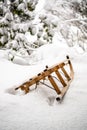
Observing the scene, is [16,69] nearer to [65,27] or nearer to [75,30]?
[65,27]

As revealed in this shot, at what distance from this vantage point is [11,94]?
5.02 m

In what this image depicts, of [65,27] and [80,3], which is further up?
[80,3]

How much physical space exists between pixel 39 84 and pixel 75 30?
584 centimetres

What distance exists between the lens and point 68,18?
11.0m

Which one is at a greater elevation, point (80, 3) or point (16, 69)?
point (80, 3)

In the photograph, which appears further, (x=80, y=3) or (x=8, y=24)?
(x=80, y=3)

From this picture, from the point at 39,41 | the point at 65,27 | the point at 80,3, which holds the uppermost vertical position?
the point at 80,3

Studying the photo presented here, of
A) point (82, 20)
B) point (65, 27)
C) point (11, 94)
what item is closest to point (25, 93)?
point (11, 94)

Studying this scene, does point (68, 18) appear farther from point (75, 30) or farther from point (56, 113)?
point (56, 113)

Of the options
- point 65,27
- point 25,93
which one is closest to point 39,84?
point 25,93

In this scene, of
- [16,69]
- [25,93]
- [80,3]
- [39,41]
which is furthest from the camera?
[80,3]

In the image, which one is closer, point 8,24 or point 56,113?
point 56,113

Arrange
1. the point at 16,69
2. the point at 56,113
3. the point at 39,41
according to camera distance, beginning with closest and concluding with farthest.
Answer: the point at 56,113 → the point at 16,69 → the point at 39,41

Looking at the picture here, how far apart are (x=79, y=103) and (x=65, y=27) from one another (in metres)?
6.07
